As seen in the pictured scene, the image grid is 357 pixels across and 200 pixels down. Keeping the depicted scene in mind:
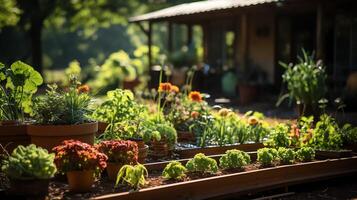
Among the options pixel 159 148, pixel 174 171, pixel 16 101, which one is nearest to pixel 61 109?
pixel 16 101

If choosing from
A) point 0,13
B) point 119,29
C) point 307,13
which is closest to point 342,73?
point 307,13

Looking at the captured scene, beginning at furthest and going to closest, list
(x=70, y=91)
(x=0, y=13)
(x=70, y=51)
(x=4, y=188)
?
1. (x=70, y=51)
2. (x=0, y=13)
3. (x=70, y=91)
4. (x=4, y=188)

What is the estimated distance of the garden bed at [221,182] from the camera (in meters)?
4.08

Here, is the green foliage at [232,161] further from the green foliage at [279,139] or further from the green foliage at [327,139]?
the green foliage at [327,139]

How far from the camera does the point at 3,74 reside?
208 inches

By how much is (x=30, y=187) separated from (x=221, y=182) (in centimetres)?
166

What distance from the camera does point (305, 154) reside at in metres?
5.52

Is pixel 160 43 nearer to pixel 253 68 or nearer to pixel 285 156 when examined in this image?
pixel 253 68

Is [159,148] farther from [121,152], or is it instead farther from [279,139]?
[279,139]

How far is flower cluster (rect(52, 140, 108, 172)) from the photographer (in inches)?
161

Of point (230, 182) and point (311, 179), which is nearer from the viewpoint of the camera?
point (230, 182)

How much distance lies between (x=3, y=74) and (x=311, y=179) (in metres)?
3.39

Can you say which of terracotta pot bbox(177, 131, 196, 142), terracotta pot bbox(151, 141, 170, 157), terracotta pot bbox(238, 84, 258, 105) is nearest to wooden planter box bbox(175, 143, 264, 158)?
terracotta pot bbox(151, 141, 170, 157)

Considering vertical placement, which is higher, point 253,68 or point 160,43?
point 160,43
